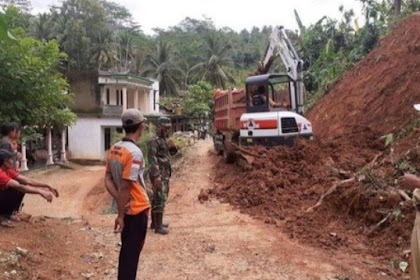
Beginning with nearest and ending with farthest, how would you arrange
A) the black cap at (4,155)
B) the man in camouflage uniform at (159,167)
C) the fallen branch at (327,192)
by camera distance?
the black cap at (4,155) < the man in camouflage uniform at (159,167) < the fallen branch at (327,192)

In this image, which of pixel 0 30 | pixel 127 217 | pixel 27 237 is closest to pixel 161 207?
pixel 27 237

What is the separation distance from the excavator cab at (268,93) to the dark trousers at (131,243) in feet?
24.0

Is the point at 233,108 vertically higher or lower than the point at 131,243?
higher

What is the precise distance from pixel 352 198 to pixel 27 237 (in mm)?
4357

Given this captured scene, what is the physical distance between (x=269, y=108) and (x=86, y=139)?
1775 centimetres

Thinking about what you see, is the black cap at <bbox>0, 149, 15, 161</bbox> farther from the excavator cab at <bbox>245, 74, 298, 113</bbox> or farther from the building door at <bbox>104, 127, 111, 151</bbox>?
the building door at <bbox>104, 127, 111, 151</bbox>

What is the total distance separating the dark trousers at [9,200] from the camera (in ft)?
17.3

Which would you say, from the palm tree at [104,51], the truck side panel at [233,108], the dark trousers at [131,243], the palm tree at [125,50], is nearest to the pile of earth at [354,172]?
the truck side panel at [233,108]

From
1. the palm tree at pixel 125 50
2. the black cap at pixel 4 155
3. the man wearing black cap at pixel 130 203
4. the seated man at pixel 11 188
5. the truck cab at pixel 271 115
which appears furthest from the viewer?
the palm tree at pixel 125 50

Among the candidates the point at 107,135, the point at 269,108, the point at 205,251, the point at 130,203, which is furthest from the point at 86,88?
the point at 130,203

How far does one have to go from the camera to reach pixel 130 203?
3.41m

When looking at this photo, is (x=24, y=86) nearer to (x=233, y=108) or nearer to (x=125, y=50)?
(x=233, y=108)

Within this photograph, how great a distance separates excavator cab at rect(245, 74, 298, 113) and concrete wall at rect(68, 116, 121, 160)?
1703 centimetres

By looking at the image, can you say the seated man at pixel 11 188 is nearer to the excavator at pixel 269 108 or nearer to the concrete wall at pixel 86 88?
the excavator at pixel 269 108
